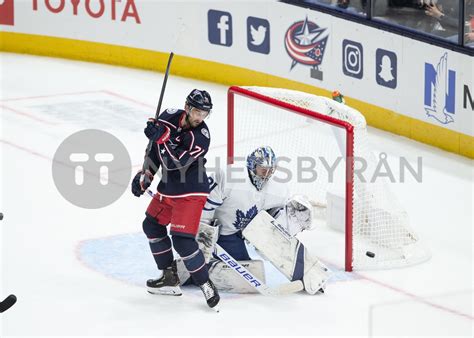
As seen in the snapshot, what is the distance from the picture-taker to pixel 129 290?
6.29 m

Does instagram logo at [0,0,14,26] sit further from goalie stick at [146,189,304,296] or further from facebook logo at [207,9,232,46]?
goalie stick at [146,189,304,296]

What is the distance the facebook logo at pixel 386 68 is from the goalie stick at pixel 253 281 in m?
3.26

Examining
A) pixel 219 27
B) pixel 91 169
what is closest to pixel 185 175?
pixel 91 169

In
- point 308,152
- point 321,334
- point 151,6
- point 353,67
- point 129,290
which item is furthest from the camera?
point 151,6

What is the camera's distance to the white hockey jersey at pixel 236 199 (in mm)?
6188

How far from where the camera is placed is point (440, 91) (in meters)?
8.75

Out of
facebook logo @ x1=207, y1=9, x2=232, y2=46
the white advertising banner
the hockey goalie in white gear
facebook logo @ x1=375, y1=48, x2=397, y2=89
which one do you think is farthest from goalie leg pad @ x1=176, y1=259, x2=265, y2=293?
facebook logo @ x1=207, y1=9, x2=232, y2=46

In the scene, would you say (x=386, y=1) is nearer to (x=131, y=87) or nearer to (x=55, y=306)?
(x=131, y=87)

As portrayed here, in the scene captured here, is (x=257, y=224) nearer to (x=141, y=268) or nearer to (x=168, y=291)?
(x=168, y=291)

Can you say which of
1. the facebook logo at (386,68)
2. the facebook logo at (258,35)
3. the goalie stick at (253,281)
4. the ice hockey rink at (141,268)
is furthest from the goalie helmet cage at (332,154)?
the facebook logo at (258,35)

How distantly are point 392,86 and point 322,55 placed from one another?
785mm

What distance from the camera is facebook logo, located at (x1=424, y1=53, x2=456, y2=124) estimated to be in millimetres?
8664

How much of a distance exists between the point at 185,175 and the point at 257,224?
0.51m

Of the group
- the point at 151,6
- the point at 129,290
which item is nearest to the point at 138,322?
the point at 129,290
